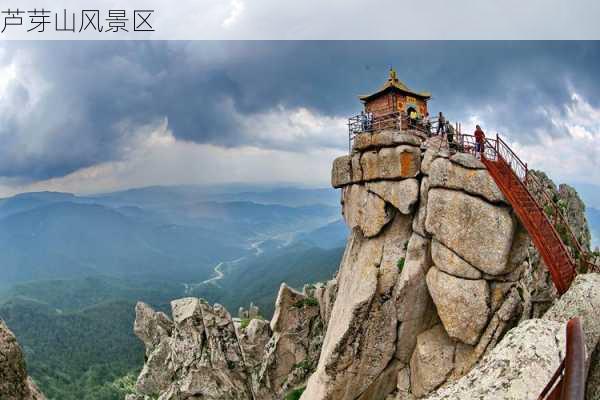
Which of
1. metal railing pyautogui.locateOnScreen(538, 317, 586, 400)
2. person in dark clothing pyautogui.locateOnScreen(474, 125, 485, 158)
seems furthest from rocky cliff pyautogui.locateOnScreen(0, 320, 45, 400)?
person in dark clothing pyautogui.locateOnScreen(474, 125, 485, 158)

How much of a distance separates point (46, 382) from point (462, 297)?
429 ft

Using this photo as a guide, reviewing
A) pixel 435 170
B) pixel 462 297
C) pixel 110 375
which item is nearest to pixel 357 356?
pixel 462 297

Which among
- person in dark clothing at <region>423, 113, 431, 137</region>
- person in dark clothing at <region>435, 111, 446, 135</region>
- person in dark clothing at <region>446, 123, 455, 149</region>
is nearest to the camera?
person in dark clothing at <region>446, 123, 455, 149</region>

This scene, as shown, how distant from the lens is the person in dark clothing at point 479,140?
2202 cm

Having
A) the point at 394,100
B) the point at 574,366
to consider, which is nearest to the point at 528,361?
the point at 574,366

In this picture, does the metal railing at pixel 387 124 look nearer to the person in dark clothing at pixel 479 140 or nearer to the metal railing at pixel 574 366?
the person in dark clothing at pixel 479 140

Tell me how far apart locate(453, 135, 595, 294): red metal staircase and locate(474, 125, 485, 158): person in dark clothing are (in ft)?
0.72

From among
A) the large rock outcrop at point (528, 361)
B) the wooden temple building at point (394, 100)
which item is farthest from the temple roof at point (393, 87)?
the large rock outcrop at point (528, 361)

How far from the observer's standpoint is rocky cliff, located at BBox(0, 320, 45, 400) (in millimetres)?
10852

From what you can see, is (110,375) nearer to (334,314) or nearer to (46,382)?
(46,382)

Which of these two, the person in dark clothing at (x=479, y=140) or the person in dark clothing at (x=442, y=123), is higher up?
the person in dark clothing at (x=442, y=123)

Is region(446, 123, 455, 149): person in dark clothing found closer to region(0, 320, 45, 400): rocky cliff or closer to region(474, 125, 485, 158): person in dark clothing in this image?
region(474, 125, 485, 158): person in dark clothing

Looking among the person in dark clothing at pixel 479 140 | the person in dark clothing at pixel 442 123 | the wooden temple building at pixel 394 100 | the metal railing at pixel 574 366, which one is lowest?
the metal railing at pixel 574 366

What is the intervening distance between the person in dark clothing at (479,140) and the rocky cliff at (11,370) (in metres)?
22.1
